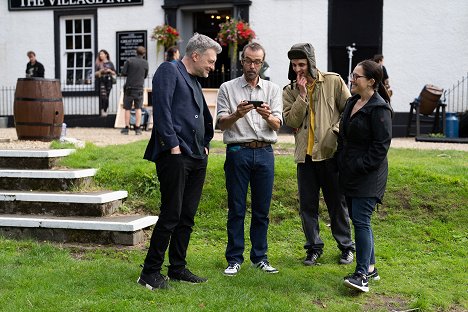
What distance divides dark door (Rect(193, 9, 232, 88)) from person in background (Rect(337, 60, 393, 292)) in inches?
522

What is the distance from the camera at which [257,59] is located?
588cm

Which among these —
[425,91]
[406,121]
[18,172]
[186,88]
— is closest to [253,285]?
[186,88]

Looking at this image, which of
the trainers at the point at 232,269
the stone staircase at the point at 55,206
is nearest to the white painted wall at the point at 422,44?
the stone staircase at the point at 55,206

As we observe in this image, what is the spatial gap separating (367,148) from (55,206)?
359 centimetres

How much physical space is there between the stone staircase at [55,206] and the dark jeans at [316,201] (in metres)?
1.73

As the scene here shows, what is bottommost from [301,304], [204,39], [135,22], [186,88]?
[301,304]

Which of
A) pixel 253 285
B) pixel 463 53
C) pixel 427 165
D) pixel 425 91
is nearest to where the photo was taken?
pixel 253 285

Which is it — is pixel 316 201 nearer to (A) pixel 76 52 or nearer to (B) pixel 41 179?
(B) pixel 41 179

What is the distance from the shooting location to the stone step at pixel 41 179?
25.8 ft

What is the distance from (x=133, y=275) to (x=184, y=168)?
1.03 metres

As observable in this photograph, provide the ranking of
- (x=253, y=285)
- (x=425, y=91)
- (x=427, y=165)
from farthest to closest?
(x=425, y=91)
(x=427, y=165)
(x=253, y=285)

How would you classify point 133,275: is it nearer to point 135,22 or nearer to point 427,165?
point 427,165

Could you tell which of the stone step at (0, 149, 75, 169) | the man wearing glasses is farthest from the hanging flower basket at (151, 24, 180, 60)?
the man wearing glasses

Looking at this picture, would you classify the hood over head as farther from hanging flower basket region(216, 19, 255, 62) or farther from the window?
the window
